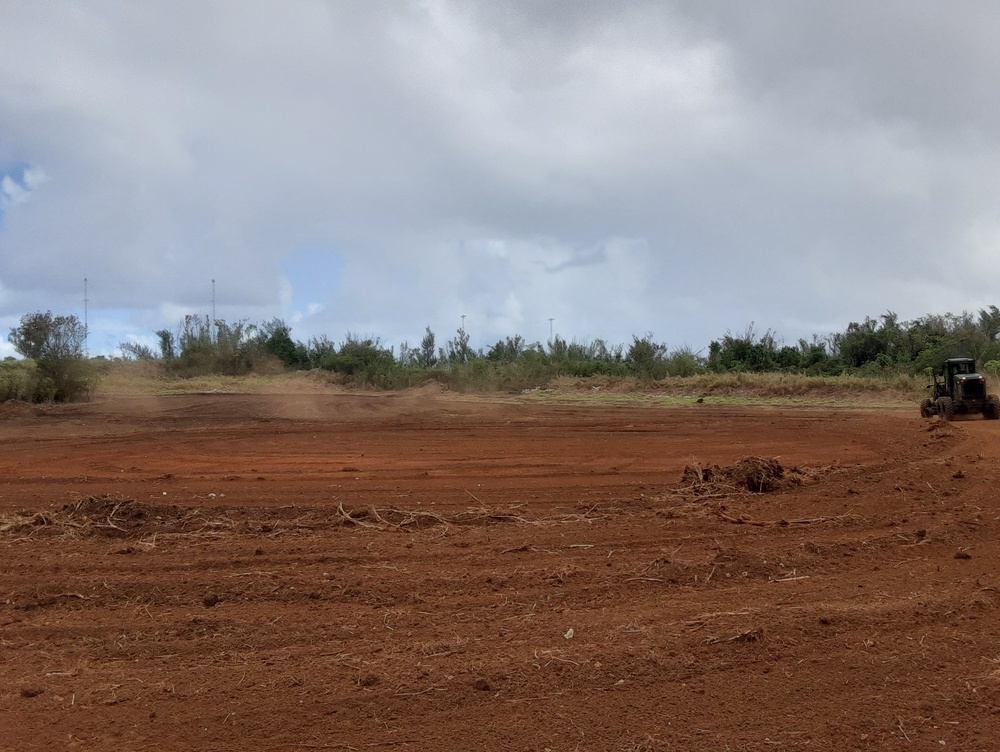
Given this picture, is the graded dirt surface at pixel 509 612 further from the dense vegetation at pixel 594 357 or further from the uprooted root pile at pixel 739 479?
the dense vegetation at pixel 594 357

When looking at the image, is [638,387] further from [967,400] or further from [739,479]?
[739,479]

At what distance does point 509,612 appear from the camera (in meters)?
6.38

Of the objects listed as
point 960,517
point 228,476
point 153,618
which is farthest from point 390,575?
point 228,476

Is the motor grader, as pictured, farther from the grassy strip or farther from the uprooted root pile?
the uprooted root pile

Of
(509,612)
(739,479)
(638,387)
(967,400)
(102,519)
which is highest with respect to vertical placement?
(638,387)

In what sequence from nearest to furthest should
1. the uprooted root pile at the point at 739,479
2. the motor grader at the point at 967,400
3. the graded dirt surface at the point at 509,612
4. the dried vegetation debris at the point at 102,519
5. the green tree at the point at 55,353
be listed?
the graded dirt surface at the point at 509,612
the dried vegetation debris at the point at 102,519
the uprooted root pile at the point at 739,479
the motor grader at the point at 967,400
the green tree at the point at 55,353

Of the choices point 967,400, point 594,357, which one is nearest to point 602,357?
point 594,357

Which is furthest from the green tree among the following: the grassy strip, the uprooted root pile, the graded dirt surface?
the uprooted root pile

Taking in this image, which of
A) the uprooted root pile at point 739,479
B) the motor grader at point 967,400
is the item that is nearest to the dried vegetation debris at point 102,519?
the uprooted root pile at point 739,479

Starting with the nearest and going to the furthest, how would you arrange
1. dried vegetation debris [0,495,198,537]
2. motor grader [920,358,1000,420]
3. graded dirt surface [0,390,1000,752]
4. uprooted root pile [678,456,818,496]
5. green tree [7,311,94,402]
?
graded dirt surface [0,390,1000,752]
dried vegetation debris [0,495,198,537]
uprooted root pile [678,456,818,496]
motor grader [920,358,1000,420]
green tree [7,311,94,402]

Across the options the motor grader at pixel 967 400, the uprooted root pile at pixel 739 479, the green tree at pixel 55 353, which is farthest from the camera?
the green tree at pixel 55 353

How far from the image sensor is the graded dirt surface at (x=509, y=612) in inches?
183

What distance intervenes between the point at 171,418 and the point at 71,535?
21.8 m

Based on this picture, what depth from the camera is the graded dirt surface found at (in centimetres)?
464
